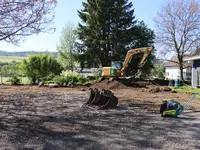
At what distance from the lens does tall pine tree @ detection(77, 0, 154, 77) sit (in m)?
25.8

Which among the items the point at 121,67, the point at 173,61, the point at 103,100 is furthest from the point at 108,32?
the point at 103,100

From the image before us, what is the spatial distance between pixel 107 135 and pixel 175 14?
26299 mm

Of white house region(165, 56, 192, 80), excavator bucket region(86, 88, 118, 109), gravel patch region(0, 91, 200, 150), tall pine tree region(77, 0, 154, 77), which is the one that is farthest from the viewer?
white house region(165, 56, 192, 80)

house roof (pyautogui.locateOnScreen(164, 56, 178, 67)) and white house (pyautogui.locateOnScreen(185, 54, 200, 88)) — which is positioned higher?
house roof (pyautogui.locateOnScreen(164, 56, 178, 67))

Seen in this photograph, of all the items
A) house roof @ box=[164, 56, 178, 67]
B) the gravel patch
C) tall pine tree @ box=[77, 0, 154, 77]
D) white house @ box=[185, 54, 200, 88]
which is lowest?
the gravel patch

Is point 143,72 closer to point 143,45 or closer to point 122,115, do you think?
point 143,45

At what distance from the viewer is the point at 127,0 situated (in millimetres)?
26688

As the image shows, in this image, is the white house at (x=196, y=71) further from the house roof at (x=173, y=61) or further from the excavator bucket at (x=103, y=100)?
the excavator bucket at (x=103, y=100)

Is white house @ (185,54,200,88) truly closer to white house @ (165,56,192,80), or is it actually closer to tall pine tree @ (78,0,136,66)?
tall pine tree @ (78,0,136,66)

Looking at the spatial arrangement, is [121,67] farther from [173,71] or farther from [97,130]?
[173,71]

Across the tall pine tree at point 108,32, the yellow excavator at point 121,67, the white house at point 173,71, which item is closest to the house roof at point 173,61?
the white house at point 173,71

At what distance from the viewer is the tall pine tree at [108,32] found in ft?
84.5

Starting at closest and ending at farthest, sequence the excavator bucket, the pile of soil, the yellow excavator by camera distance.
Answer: the excavator bucket, the pile of soil, the yellow excavator

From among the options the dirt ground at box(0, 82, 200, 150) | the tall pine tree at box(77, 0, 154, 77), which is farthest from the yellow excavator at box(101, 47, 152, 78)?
the dirt ground at box(0, 82, 200, 150)
